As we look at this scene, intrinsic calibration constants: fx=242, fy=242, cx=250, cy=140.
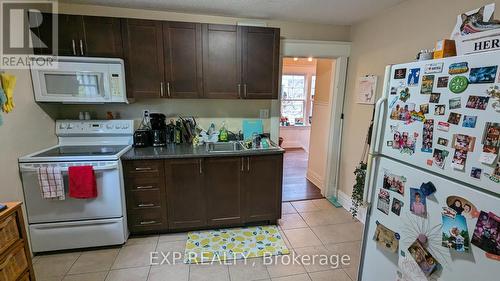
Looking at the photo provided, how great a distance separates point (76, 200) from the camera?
2221mm

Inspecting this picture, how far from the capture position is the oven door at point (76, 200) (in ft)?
6.98

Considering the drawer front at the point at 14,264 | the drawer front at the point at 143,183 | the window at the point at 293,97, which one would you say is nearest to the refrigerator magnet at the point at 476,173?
the drawer front at the point at 143,183

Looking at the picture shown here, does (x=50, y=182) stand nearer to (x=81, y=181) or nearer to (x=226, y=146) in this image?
(x=81, y=181)

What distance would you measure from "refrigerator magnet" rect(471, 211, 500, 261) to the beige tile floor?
121 cm

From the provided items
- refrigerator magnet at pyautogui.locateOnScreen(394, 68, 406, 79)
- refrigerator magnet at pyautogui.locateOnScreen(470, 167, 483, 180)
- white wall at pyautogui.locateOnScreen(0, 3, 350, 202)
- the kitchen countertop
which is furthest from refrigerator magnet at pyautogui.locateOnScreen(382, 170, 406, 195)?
white wall at pyautogui.locateOnScreen(0, 3, 350, 202)

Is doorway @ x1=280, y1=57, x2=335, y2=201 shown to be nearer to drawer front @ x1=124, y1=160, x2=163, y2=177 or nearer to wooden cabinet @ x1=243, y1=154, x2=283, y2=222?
wooden cabinet @ x1=243, y1=154, x2=283, y2=222

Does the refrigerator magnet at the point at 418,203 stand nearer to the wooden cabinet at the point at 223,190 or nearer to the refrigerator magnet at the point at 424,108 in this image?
the refrigerator magnet at the point at 424,108

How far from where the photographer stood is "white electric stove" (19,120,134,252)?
84.0 inches

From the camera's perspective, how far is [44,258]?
2250 millimetres

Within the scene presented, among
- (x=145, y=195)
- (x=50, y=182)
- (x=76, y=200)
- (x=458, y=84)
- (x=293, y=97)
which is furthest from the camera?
(x=293, y=97)

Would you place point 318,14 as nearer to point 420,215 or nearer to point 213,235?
point 420,215

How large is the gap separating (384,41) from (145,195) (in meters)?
3.00

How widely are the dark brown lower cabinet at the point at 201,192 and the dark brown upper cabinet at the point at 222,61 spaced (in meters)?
0.77

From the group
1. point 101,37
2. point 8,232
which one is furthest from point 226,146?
point 8,232
